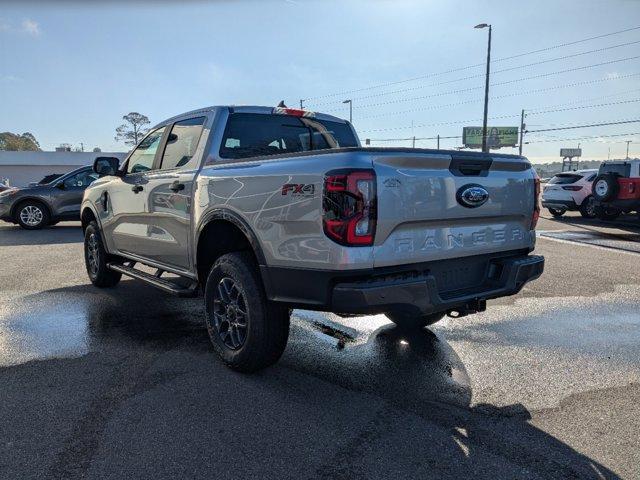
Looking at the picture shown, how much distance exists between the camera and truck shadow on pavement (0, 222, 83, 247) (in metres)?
11.1

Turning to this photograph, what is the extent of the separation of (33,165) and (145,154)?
63335mm

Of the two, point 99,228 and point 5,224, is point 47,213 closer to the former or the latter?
point 5,224

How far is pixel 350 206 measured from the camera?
2822mm

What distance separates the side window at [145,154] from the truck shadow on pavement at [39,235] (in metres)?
6.60

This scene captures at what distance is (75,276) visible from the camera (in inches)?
291

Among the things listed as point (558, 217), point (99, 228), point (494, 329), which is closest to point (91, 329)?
point (99, 228)

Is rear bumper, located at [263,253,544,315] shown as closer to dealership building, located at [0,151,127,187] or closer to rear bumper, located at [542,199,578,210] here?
rear bumper, located at [542,199,578,210]

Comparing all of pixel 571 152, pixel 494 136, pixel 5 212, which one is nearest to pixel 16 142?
pixel 494 136

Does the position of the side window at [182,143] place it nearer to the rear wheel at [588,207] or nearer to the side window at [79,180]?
the side window at [79,180]

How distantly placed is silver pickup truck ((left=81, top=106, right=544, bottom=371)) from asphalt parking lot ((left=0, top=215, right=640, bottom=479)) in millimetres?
439

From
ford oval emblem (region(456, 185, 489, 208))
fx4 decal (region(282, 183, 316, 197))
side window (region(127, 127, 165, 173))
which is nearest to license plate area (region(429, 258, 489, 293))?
ford oval emblem (region(456, 185, 489, 208))

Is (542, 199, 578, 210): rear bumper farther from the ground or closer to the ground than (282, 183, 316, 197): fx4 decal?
closer to the ground

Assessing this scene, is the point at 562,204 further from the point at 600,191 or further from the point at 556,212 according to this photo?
the point at 600,191

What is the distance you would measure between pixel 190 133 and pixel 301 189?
6.67 ft
